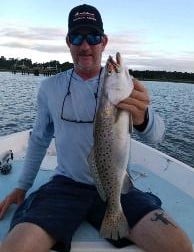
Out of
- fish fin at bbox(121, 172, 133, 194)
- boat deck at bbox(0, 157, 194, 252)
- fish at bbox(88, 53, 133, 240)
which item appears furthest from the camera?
boat deck at bbox(0, 157, 194, 252)

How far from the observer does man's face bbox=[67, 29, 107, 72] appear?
159 inches

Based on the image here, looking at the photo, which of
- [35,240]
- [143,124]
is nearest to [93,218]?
[35,240]

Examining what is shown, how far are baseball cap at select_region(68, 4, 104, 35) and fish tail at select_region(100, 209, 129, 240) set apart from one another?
1.74 m

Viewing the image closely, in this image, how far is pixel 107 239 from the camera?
3746 mm

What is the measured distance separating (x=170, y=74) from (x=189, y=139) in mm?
124161

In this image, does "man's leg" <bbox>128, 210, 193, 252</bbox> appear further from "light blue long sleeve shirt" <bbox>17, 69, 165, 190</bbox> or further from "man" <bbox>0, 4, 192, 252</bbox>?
"light blue long sleeve shirt" <bbox>17, 69, 165, 190</bbox>

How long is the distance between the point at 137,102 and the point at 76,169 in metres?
1.12

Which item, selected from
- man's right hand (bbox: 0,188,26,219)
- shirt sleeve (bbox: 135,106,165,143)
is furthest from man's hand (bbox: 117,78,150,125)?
man's right hand (bbox: 0,188,26,219)

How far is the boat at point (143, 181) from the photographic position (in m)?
3.81

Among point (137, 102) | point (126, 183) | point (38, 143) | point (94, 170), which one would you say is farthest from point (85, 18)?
point (126, 183)

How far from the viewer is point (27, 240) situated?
3.31 m

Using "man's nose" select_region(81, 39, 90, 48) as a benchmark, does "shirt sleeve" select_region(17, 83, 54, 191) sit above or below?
below

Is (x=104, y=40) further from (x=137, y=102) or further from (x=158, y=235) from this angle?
(x=158, y=235)

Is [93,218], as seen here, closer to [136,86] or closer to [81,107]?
[81,107]
